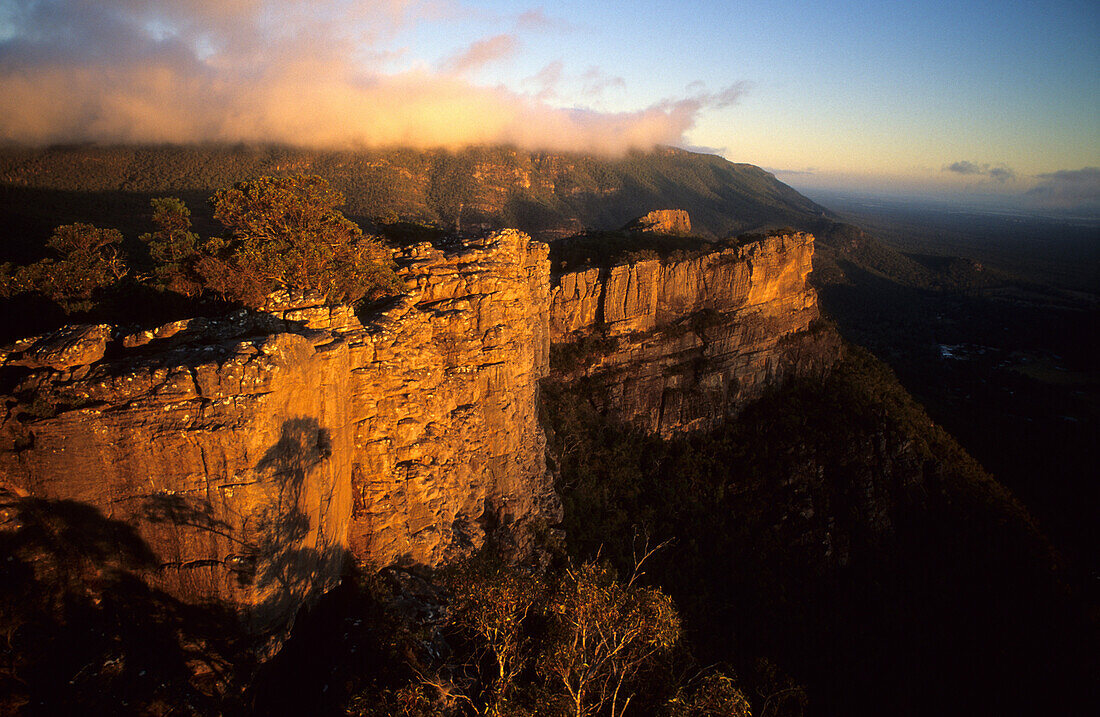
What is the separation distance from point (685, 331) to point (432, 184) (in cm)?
8318

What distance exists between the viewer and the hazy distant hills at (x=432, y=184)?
52531mm

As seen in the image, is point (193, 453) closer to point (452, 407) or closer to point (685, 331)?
point (452, 407)

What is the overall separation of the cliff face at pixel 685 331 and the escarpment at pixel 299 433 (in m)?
7.71

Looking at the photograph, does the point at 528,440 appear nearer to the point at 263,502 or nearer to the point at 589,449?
the point at 589,449

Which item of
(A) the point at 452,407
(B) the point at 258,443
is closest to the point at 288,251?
(A) the point at 452,407

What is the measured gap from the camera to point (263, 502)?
9.07m

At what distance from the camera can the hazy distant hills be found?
2068 inches

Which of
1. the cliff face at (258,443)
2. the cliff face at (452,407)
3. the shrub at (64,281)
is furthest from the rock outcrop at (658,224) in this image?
the shrub at (64,281)

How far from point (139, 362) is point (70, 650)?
16.8ft

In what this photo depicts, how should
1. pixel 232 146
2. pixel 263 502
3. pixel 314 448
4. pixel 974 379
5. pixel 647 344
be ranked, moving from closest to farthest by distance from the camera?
pixel 263 502, pixel 314 448, pixel 647 344, pixel 974 379, pixel 232 146

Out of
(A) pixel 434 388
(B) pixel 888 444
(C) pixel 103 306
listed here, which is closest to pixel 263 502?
(A) pixel 434 388

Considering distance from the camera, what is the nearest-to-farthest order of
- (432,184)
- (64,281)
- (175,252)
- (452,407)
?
(452,407)
(64,281)
(175,252)
(432,184)

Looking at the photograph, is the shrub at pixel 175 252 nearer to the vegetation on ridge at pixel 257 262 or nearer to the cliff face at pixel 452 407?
the vegetation on ridge at pixel 257 262

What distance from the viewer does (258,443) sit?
29.1 feet
